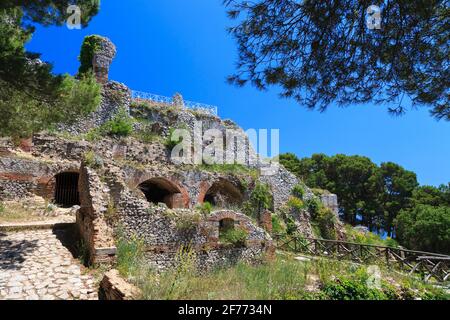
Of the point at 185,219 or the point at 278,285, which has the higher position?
the point at 185,219

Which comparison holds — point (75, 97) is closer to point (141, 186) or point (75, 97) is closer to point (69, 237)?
point (69, 237)

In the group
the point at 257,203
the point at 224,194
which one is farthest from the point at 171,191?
the point at 257,203

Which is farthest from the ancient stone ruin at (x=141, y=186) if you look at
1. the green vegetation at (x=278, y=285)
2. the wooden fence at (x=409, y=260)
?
the wooden fence at (x=409, y=260)

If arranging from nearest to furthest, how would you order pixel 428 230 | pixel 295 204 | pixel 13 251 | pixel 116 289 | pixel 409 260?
pixel 116 289, pixel 13 251, pixel 409 260, pixel 295 204, pixel 428 230

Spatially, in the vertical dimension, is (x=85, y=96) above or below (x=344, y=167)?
below

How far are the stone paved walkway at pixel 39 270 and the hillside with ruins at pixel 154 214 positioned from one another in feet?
0.08

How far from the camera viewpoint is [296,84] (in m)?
5.67

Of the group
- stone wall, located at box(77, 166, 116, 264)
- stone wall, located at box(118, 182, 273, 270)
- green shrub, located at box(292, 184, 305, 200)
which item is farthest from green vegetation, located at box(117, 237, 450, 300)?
green shrub, located at box(292, 184, 305, 200)

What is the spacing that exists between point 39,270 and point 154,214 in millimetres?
3760

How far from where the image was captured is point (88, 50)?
20.2 metres
